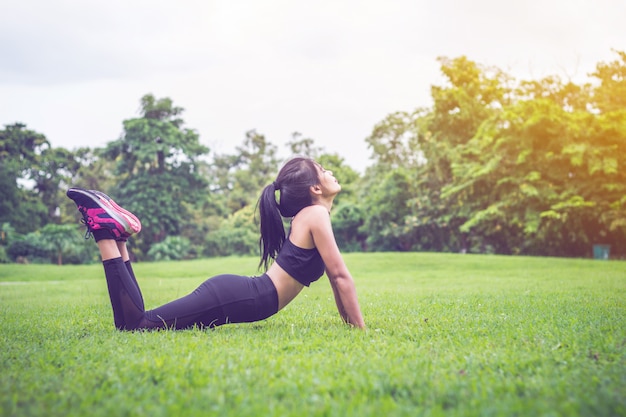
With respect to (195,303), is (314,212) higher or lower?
higher

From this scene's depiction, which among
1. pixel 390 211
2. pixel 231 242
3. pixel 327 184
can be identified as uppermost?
pixel 390 211

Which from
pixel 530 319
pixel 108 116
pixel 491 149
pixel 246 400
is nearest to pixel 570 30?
pixel 491 149

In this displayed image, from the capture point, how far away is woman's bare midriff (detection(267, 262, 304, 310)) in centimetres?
426

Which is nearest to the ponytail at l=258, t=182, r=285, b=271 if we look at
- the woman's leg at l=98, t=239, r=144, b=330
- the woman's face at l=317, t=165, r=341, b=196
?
the woman's face at l=317, t=165, r=341, b=196

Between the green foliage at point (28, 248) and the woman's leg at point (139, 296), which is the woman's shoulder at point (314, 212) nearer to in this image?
the woman's leg at point (139, 296)

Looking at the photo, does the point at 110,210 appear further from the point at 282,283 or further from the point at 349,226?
the point at 349,226

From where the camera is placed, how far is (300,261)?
4.25 m

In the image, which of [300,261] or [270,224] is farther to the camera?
[270,224]

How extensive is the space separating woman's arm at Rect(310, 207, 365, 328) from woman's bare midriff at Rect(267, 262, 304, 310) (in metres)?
0.35

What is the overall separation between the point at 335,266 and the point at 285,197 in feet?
2.67

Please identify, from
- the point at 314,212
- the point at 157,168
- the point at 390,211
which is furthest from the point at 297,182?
the point at 157,168

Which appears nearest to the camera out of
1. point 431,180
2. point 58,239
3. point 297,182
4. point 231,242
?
point 297,182

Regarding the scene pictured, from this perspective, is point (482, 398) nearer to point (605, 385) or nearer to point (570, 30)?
Answer: point (605, 385)

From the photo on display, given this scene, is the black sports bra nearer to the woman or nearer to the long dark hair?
the woman
